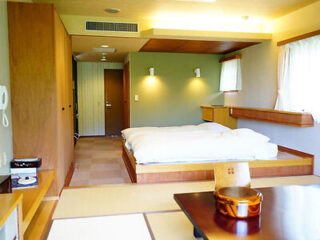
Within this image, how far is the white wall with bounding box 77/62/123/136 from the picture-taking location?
7996mm

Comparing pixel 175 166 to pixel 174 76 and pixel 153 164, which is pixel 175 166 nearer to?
pixel 153 164

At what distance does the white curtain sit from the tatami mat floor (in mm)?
2750

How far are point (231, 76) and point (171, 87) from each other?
1.34 m

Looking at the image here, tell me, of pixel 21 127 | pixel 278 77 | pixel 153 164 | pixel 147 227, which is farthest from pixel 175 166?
pixel 278 77

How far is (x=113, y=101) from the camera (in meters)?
8.23

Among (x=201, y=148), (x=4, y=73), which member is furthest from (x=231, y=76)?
(x=4, y=73)

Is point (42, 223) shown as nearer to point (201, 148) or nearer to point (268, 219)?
point (268, 219)

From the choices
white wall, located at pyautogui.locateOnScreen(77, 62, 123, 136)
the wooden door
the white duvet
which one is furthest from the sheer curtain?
white wall, located at pyautogui.locateOnScreen(77, 62, 123, 136)

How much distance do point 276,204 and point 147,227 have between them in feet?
3.48

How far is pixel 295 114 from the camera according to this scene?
3938 mm

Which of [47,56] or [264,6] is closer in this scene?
[47,56]

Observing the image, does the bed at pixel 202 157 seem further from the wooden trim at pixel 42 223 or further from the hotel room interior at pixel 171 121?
the wooden trim at pixel 42 223

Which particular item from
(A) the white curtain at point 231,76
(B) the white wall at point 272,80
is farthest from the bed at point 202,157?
(A) the white curtain at point 231,76

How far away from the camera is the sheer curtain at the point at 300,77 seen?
3.79m
